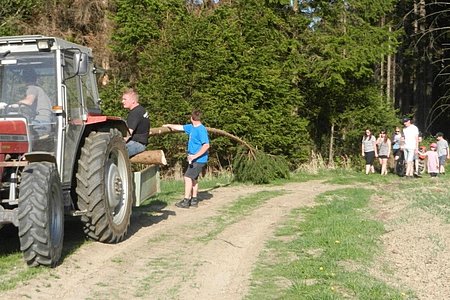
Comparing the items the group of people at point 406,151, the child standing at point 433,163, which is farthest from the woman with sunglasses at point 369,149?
the child standing at point 433,163

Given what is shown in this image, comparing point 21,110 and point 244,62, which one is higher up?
point 244,62

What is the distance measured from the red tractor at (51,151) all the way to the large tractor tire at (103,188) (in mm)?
→ 13

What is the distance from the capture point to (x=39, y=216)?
6.44 metres

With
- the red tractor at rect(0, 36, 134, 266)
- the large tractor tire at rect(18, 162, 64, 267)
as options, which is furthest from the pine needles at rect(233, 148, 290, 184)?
the large tractor tire at rect(18, 162, 64, 267)

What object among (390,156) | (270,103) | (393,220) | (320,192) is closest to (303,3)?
(270,103)

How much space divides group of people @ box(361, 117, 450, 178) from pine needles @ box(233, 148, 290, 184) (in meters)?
4.41

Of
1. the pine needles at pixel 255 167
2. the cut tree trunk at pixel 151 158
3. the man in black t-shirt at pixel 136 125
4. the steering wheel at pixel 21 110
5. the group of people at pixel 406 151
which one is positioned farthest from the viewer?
the group of people at pixel 406 151

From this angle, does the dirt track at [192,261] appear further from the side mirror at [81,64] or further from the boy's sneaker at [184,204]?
the side mirror at [81,64]

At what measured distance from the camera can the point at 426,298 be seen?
5965mm

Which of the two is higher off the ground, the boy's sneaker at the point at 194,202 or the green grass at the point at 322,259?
the boy's sneaker at the point at 194,202

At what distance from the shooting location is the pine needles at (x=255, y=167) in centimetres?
1738

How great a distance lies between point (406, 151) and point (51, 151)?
1445 centimetres

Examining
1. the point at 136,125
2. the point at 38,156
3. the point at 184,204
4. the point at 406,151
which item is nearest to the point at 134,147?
the point at 136,125

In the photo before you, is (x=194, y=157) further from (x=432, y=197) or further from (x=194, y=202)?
(x=432, y=197)
